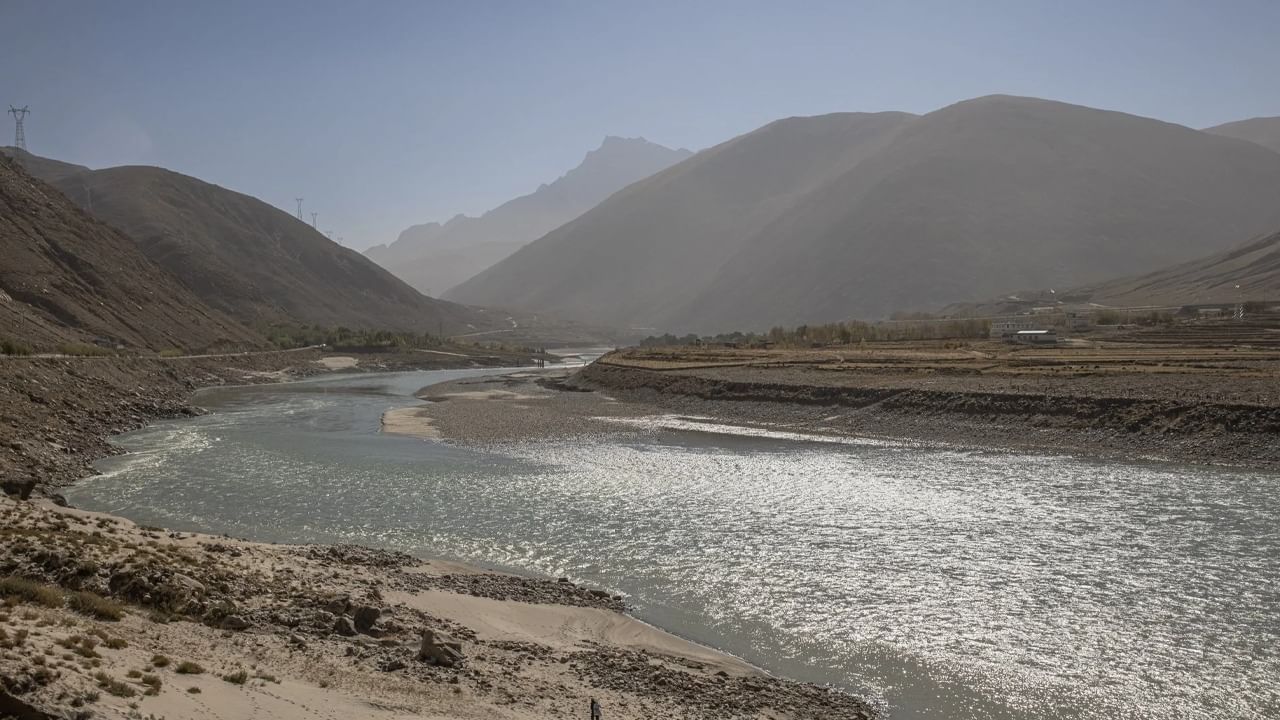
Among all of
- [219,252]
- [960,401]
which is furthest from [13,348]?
[219,252]

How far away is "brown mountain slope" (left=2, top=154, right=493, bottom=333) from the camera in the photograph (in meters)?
147

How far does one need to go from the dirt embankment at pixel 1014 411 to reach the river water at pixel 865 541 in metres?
3.42

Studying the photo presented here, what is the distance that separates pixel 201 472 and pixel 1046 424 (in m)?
35.4

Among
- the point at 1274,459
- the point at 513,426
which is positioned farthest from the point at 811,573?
the point at 513,426

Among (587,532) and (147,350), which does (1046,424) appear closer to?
Result: (587,532)

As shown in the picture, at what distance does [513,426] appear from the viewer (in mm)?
46969

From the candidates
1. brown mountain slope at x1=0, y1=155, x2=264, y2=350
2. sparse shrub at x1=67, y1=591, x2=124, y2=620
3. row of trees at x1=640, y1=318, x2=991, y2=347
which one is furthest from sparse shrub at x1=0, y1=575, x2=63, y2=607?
row of trees at x1=640, y1=318, x2=991, y2=347

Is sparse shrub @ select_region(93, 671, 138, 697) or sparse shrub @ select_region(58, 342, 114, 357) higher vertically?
sparse shrub @ select_region(58, 342, 114, 357)

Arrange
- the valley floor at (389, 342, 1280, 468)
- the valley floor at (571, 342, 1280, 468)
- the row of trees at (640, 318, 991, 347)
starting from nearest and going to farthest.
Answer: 1. the valley floor at (571, 342, 1280, 468)
2. the valley floor at (389, 342, 1280, 468)
3. the row of trees at (640, 318, 991, 347)

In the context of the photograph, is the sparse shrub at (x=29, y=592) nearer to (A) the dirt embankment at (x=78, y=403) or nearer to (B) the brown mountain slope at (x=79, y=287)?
(A) the dirt embankment at (x=78, y=403)

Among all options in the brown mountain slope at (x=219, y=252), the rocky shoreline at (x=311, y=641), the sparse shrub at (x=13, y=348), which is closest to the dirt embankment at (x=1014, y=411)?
the rocky shoreline at (x=311, y=641)

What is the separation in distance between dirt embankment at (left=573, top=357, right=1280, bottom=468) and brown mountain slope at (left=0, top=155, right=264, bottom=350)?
48.1 m

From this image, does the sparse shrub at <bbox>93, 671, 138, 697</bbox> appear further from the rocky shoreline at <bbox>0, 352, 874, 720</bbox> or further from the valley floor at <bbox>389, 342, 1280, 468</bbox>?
the valley floor at <bbox>389, 342, 1280, 468</bbox>

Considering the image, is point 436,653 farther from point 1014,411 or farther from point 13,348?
point 13,348
